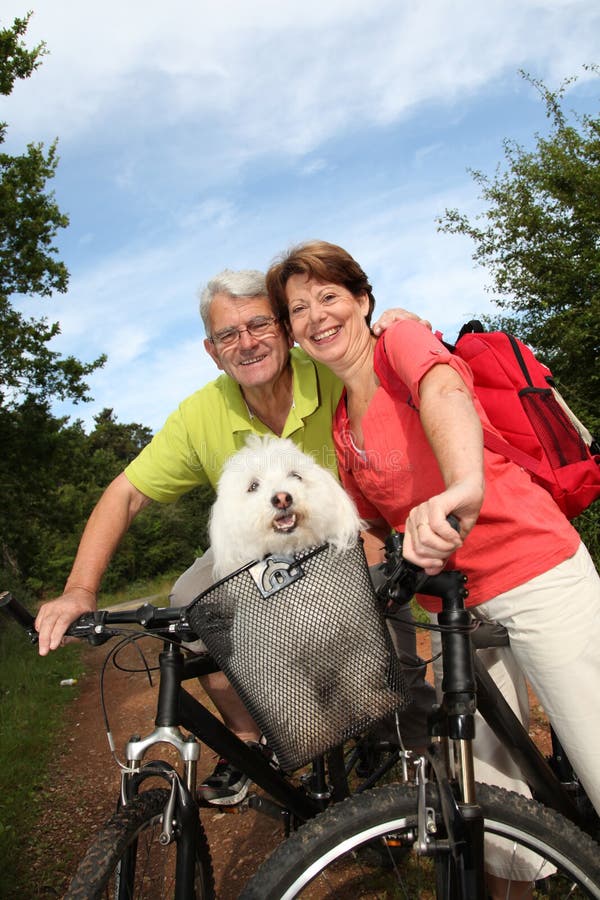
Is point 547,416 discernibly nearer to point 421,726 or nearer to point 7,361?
point 421,726

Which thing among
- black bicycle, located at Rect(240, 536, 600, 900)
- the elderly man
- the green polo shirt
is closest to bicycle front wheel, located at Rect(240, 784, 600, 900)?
black bicycle, located at Rect(240, 536, 600, 900)

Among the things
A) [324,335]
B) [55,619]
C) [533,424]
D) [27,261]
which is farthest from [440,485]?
[27,261]

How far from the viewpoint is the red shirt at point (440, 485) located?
1995 mm

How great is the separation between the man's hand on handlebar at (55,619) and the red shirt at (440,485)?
0.97 metres

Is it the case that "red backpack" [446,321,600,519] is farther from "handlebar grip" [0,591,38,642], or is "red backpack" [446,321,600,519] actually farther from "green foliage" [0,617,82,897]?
"green foliage" [0,617,82,897]

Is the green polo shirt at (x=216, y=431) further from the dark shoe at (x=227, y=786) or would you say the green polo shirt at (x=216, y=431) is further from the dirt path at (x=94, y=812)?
the dirt path at (x=94, y=812)

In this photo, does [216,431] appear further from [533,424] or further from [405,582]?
[405,582]

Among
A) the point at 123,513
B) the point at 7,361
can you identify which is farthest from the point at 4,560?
the point at 123,513

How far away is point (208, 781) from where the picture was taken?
2.14 m

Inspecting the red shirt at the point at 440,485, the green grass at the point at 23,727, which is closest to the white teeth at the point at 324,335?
the red shirt at the point at 440,485

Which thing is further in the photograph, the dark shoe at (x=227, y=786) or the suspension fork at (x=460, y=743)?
the dark shoe at (x=227, y=786)

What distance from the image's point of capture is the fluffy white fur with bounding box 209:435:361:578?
2.00m

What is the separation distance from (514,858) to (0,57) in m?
14.4

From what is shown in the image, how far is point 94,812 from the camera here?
4.38 meters
